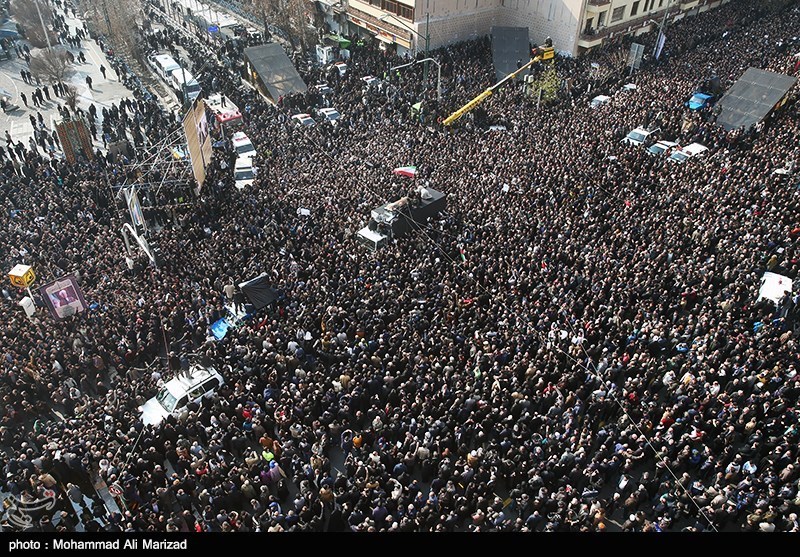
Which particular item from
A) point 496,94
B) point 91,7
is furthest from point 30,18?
point 496,94

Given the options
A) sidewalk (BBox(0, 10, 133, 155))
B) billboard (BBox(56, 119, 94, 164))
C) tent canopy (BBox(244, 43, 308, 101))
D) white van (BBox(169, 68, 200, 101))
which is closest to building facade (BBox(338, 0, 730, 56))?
tent canopy (BBox(244, 43, 308, 101))

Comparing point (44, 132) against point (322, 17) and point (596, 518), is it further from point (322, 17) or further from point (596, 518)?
point (596, 518)

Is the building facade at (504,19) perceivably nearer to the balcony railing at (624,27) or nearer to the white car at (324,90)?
the balcony railing at (624,27)

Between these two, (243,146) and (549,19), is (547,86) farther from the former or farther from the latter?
(243,146)

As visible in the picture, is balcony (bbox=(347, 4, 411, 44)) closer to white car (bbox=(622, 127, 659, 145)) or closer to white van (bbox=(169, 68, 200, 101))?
white van (bbox=(169, 68, 200, 101))

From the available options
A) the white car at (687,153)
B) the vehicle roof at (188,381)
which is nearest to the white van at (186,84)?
the vehicle roof at (188,381)

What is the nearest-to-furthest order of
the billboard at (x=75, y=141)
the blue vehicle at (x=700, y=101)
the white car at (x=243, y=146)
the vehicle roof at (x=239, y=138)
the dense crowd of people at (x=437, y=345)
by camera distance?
the dense crowd of people at (x=437, y=345) → the billboard at (x=75, y=141) → the white car at (x=243, y=146) → the vehicle roof at (x=239, y=138) → the blue vehicle at (x=700, y=101)

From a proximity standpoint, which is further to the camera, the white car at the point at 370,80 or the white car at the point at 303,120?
the white car at the point at 370,80

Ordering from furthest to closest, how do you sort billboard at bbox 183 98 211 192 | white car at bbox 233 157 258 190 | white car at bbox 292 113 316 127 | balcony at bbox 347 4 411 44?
balcony at bbox 347 4 411 44
white car at bbox 292 113 316 127
white car at bbox 233 157 258 190
billboard at bbox 183 98 211 192
